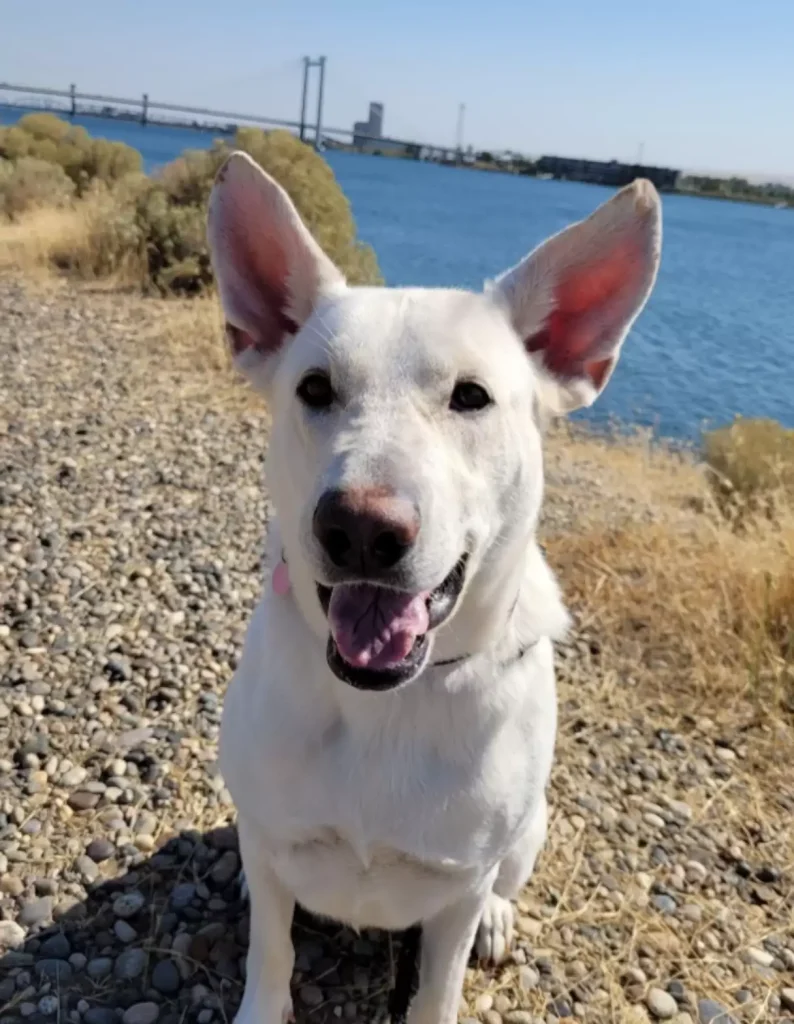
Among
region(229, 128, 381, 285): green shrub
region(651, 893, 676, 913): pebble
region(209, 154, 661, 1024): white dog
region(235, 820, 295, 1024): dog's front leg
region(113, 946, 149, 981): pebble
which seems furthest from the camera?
region(229, 128, 381, 285): green shrub

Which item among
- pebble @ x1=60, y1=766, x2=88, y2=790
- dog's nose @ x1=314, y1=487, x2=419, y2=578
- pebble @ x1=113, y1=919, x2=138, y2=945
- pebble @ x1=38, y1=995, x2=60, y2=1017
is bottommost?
pebble @ x1=38, y1=995, x2=60, y2=1017

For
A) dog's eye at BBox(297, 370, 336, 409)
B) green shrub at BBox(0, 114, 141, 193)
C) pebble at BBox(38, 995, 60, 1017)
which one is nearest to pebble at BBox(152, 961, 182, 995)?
pebble at BBox(38, 995, 60, 1017)

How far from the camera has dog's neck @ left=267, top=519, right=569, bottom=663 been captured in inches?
65.1

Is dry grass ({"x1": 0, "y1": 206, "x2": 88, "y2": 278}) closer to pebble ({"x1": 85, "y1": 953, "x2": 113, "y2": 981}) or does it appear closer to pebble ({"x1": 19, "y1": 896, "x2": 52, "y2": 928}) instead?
pebble ({"x1": 19, "y1": 896, "x2": 52, "y2": 928})

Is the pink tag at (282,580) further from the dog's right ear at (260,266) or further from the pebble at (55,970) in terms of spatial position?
the pebble at (55,970)

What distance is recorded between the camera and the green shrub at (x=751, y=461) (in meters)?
6.10

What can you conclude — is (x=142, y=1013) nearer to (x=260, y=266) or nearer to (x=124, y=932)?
(x=124, y=932)

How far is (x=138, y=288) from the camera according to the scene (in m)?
8.77

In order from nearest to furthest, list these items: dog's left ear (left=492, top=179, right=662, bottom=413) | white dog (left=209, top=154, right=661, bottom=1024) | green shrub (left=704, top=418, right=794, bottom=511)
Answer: white dog (left=209, top=154, right=661, bottom=1024), dog's left ear (left=492, top=179, right=662, bottom=413), green shrub (left=704, top=418, right=794, bottom=511)

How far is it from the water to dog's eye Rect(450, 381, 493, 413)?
759 millimetres

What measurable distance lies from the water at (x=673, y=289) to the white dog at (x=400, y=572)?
1.94 ft

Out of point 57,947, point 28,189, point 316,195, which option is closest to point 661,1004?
point 57,947

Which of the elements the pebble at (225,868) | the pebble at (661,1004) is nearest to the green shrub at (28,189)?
the pebble at (225,868)

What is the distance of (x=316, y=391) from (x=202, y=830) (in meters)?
1.47
